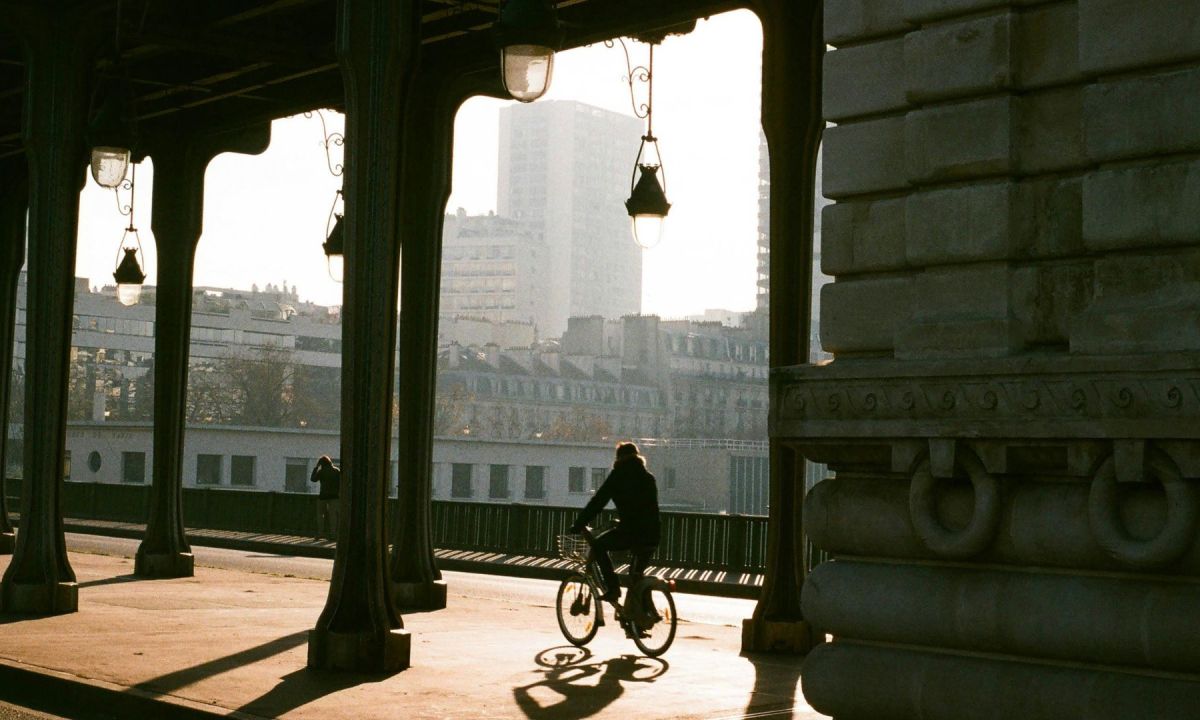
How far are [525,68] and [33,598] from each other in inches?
351

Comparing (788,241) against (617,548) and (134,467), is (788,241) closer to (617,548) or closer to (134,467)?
(617,548)

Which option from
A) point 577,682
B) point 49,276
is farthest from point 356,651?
point 49,276

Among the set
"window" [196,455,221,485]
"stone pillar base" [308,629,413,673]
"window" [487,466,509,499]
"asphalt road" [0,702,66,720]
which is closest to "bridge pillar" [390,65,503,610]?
"stone pillar base" [308,629,413,673]

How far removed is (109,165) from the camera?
15258mm

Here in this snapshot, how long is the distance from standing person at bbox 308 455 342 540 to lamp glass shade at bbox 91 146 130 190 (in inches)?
736

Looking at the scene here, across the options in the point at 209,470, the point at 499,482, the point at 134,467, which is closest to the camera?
the point at 134,467

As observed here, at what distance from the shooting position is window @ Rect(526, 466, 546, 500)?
110m

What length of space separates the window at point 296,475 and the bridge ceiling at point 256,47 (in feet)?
224

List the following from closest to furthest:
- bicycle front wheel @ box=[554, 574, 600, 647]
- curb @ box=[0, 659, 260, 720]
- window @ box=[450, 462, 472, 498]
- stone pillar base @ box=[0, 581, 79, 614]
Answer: curb @ box=[0, 659, 260, 720], bicycle front wheel @ box=[554, 574, 600, 647], stone pillar base @ box=[0, 581, 79, 614], window @ box=[450, 462, 472, 498]

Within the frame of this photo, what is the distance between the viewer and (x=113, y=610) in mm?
17297

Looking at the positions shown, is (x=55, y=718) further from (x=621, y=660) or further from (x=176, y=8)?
(x=176, y=8)

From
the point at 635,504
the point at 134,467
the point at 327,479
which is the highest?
the point at 635,504

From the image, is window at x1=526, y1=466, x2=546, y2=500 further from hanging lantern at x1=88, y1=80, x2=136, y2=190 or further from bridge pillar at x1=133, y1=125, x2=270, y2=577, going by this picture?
hanging lantern at x1=88, y1=80, x2=136, y2=190

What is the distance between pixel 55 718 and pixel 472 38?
966 centimetres
